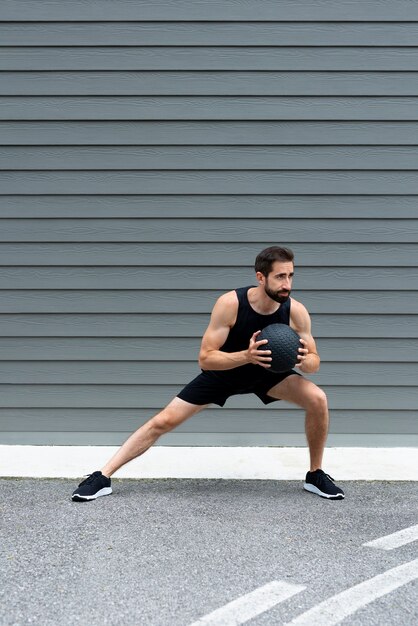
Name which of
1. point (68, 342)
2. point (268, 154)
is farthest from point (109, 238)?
point (268, 154)

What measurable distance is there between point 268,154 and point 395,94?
3.00 ft

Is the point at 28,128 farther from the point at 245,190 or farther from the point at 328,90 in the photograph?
the point at 328,90

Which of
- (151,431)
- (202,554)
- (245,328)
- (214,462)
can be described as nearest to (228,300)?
(245,328)

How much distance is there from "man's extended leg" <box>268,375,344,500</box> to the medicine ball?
1.11 ft

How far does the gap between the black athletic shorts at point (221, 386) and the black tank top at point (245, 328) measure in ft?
0.07

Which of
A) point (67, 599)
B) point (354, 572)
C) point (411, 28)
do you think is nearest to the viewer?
point (67, 599)

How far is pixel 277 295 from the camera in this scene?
4.65 metres

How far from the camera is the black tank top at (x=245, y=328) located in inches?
189

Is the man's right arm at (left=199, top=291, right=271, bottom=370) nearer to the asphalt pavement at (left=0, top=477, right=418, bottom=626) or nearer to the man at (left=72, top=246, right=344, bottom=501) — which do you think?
the man at (left=72, top=246, right=344, bottom=501)

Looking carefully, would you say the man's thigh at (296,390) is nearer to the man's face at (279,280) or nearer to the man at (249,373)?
the man at (249,373)

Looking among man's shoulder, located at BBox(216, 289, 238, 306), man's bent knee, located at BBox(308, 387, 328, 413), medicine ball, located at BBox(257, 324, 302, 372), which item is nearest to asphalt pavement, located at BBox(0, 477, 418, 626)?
man's bent knee, located at BBox(308, 387, 328, 413)

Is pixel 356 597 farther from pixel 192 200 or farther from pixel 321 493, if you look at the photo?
pixel 192 200

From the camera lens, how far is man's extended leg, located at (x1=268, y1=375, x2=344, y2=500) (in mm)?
4871

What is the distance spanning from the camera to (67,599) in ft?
11.5
